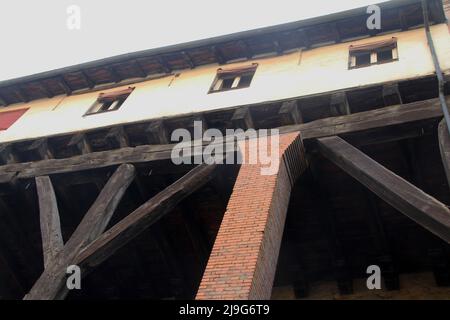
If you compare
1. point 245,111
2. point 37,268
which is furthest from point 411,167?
point 37,268

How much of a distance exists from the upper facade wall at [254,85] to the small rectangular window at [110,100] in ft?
0.52

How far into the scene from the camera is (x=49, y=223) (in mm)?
6605

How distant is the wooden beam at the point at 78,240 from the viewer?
5590 mm

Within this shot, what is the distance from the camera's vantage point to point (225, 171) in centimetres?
701

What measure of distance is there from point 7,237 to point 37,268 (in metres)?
1.03

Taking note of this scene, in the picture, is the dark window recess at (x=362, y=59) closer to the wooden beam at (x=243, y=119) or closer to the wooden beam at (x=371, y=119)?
the wooden beam at (x=371, y=119)

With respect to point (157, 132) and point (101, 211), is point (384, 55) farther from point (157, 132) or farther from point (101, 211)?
point (101, 211)

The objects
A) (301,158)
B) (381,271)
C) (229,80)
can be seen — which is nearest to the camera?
(301,158)

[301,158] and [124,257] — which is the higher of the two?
[301,158]

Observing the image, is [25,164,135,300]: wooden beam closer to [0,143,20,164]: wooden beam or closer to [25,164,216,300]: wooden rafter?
[25,164,216,300]: wooden rafter

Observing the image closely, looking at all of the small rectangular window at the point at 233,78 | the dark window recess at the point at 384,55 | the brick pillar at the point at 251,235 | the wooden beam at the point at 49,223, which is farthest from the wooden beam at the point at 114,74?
the dark window recess at the point at 384,55

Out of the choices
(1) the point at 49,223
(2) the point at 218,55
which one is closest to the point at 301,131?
(1) the point at 49,223

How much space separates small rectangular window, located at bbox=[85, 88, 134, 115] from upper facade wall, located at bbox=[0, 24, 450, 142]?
16cm
